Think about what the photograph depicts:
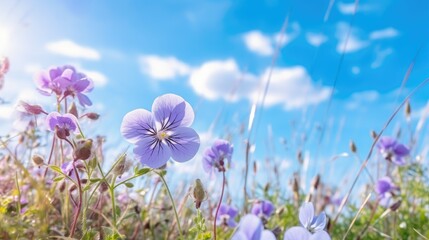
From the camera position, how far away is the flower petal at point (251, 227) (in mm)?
777

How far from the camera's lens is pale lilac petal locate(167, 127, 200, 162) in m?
1.32

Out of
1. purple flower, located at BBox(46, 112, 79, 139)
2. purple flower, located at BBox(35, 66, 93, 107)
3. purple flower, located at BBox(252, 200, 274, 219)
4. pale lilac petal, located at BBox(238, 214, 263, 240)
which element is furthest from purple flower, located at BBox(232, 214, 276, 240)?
purple flower, located at BBox(252, 200, 274, 219)

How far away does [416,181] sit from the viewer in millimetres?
3527

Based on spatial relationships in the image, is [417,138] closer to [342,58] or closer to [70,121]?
[342,58]

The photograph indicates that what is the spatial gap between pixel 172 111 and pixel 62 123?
0.29 meters

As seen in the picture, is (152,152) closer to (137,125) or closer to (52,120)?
(137,125)

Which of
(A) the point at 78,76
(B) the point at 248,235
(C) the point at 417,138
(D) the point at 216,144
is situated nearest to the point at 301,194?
(C) the point at 417,138

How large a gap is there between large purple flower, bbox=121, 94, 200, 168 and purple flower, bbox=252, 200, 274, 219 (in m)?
1.14

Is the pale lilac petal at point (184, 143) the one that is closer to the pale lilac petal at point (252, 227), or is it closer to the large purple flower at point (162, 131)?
the large purple flower at point (162, 131)

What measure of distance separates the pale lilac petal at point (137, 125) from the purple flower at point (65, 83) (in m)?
0.36

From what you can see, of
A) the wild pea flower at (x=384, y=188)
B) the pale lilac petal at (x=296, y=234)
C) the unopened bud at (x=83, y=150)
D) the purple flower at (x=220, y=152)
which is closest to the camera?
the pale lilac petal at (x=296, y=234)

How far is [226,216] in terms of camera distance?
242cm

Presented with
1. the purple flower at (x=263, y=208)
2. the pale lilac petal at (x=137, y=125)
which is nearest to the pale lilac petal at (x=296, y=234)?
the pale lilac petal at (x=137, y=125)

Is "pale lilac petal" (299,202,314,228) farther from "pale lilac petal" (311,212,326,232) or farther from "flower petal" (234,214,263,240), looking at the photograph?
"flower petal" (234,214,263,240)
